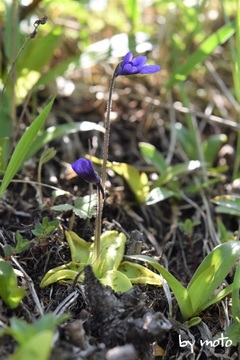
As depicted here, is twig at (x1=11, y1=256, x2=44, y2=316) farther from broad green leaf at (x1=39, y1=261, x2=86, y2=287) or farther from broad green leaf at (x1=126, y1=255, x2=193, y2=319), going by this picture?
broad green leaf at (x1=126, y1=255, x2=193, y2=319)

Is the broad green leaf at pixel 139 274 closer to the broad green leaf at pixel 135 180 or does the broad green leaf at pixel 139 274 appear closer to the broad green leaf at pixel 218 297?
the broad green leaf at pixel 218 297

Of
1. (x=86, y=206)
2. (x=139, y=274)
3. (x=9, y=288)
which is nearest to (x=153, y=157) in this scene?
(x=86, y=206)

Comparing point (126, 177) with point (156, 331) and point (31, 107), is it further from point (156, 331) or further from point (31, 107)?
point (156, 331)

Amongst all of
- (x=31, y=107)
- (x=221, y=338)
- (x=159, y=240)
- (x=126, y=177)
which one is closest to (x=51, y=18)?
(x=31, y=107)

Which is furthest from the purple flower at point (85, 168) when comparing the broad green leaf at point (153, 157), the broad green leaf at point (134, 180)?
the broad green leaf at point (153, 157)

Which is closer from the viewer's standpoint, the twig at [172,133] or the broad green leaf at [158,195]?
the broad green leaf at [158,195]

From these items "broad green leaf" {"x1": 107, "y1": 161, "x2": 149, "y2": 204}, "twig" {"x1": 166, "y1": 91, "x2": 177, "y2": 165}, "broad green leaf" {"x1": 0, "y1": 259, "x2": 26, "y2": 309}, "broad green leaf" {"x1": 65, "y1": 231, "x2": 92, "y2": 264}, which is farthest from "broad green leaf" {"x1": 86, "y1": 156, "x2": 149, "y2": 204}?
"broad green leaf" {"x1": 0, "y1": 259, "x2": 26, "y2": 309}

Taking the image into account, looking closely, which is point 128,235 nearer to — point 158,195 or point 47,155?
point 158,195
